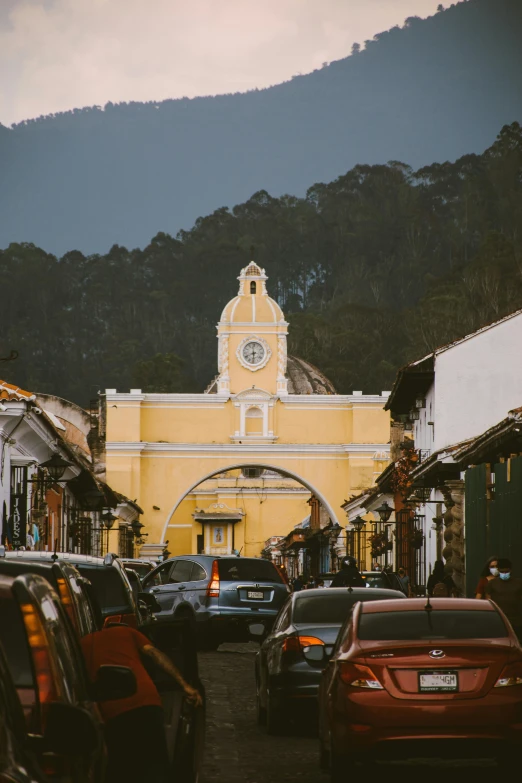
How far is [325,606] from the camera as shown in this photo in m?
14.3

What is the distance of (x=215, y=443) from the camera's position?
70.4m

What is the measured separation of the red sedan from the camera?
9.91 meters

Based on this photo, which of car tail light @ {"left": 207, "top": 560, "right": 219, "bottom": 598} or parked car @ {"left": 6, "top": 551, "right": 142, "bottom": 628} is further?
car tail light @ {"left": 207, "top": 560, "right": 219, "bottom": 598}

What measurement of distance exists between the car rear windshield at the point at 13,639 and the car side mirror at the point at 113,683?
33cm

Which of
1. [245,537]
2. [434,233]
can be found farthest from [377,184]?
[245,537]

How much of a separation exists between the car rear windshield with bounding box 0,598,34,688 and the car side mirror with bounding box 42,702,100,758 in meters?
1.24

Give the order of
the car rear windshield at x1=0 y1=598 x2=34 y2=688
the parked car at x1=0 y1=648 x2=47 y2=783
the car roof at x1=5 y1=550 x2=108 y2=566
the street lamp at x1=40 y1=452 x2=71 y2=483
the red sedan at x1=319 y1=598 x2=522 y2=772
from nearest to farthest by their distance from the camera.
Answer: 1. the parked car at x1=0 y1=648 x2=47 y2=783
2. the car rear windshield at x1=0 y1=598 x2=34 y2=688
3. the red sedan at x1=319 y1=598 x2=522 y2=772
4. the car roof at x1=5 y1=550 x2=108 y2=566
5. the street lamp at x1=40 y1=452 x2=71 y2=483

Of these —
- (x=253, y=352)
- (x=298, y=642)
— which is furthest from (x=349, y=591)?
(x=253, y=352)

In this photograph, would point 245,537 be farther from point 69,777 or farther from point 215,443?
point 69,777

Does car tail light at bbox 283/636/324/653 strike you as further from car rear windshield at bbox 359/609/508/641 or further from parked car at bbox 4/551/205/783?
parked car at bbox 4/551/205/783

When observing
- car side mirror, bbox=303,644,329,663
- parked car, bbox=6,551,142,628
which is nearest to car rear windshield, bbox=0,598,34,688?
car side mirror, bbox=303,644,329,663

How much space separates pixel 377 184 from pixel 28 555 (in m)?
141

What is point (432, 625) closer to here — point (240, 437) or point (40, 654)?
point (40, 654)

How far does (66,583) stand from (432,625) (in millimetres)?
3474
